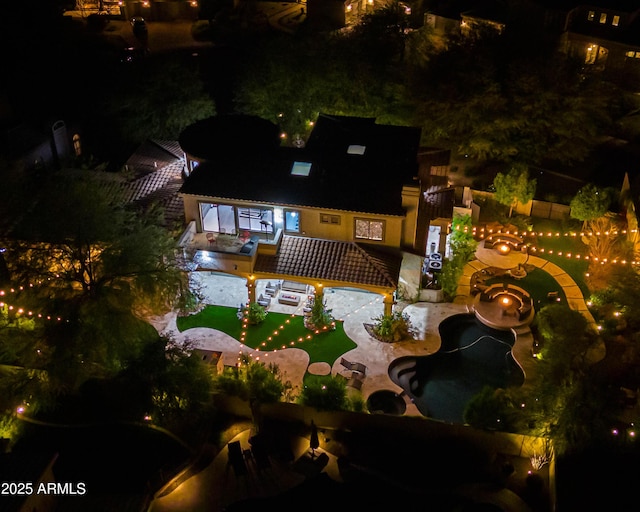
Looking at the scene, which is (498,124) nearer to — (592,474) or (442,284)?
(442,284)

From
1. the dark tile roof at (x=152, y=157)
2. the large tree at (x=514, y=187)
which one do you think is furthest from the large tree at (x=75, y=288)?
the large tree at (x=514, y=187)

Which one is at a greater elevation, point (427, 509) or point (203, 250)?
point (203, 250)

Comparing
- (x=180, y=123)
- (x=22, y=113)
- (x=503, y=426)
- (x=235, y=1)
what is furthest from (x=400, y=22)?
(x=503, y=426)

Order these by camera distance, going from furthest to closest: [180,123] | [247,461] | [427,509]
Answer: [180,123] → [247,461] → [427,509]

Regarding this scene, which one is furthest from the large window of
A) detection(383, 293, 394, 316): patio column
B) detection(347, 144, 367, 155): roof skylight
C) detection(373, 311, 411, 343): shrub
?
detection(373, 311, 411, 343): shrub

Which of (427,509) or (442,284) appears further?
(442,284)

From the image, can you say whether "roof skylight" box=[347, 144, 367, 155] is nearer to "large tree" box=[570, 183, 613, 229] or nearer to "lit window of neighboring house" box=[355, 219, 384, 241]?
"lit window of neighboring house" box=[355, 219, 384, 241]
